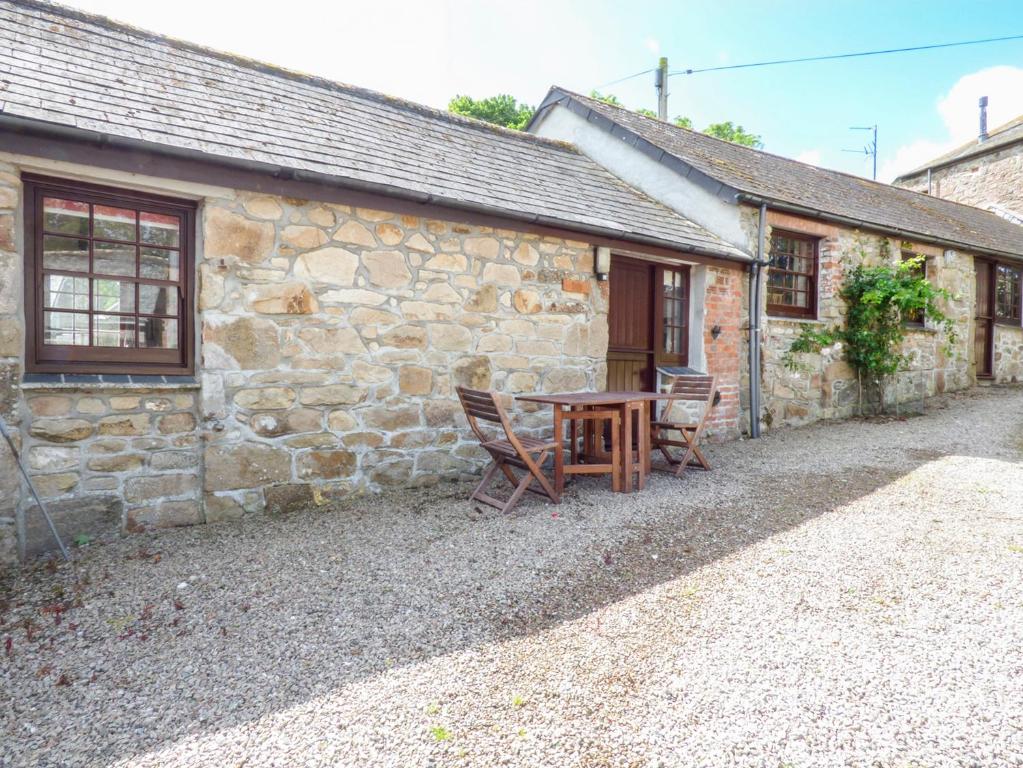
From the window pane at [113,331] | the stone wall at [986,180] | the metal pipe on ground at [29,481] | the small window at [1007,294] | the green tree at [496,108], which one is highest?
the green tree at [496,108]

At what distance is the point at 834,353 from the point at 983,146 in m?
14.1

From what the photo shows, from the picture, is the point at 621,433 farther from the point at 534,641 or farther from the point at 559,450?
the point at 534,641

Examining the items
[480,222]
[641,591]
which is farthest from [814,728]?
[480,222]

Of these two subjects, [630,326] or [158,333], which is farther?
[630,326]

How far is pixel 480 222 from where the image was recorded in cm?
513

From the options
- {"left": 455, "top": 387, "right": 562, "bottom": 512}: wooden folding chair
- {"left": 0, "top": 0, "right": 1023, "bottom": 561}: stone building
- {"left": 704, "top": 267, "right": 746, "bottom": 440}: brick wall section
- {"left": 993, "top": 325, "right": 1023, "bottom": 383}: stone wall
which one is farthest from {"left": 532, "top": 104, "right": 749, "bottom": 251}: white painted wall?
{"left": 993, "top": 325, "right": 1023, "bottom": 383}: stone wall

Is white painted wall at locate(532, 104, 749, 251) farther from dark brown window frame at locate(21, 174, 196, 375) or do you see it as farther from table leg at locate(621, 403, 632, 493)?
dark brown window frame at locate(21, 174, 196, 375)

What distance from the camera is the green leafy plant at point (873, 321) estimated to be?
816 cm

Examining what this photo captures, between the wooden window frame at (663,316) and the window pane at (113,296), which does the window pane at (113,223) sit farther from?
the wooden window frame at (663,316)

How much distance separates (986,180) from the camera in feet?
55.5

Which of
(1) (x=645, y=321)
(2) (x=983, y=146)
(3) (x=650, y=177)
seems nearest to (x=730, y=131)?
(2) (x=983, y=146)

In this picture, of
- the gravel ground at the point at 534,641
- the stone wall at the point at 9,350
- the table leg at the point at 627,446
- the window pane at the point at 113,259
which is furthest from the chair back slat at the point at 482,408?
the stone wall at the point at 9,350

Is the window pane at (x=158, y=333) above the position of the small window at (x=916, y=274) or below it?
below

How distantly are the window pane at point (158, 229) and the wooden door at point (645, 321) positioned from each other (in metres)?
4.52
